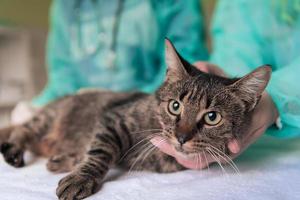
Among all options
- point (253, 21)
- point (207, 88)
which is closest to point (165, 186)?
point (207, 88)

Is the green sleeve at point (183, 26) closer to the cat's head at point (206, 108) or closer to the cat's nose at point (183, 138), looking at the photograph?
the cat's head at point (206, 108)

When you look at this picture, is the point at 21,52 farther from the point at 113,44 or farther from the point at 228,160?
the point at 228,160

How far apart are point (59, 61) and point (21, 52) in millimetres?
1121

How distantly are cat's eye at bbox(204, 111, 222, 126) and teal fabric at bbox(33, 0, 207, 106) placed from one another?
78 centimetres

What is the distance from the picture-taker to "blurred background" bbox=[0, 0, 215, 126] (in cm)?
270

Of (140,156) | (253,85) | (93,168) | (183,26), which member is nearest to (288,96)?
(253,85)

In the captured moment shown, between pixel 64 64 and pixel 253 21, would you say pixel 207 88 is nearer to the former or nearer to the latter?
pixel 253 21

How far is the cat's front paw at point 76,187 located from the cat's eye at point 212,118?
0.31 m

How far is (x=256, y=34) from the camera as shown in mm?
1316

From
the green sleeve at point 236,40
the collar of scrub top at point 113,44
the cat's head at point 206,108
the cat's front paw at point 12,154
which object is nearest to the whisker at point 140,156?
the cat's head at point 206,108

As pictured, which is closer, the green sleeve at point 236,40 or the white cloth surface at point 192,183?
the white cloth surface at point 192,183

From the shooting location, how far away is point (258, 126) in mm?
927

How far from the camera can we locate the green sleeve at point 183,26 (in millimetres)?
1640

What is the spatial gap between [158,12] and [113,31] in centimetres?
24
